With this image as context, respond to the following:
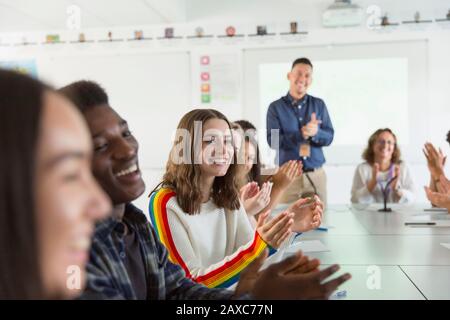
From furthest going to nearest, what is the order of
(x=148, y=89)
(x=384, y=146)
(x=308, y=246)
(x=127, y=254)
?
1. (x=148, y=89)
2. (x=384, y=146)
3. (x=308, y=246)
4. (x=127, y=254)

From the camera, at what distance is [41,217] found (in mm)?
233

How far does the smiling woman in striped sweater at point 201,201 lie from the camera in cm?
98

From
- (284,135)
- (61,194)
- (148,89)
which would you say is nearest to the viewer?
(61,194)

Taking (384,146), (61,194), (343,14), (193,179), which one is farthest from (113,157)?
(343,14)

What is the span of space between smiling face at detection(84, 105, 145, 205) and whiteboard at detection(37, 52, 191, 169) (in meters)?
2.97

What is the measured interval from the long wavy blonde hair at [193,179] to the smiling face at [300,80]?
2.41 feet

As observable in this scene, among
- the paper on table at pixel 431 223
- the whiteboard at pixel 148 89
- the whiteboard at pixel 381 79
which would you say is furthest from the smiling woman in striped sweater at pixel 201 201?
the whiteboard at pixel 148 89

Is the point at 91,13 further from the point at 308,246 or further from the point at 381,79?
the point at 308,246

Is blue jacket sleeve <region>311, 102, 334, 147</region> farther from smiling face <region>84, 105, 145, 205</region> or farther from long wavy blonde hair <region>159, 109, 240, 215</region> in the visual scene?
smiling face <region>84, 105, 145, 205</region>

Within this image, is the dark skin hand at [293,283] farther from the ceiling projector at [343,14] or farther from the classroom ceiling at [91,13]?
the ceiling projector at [343,14]

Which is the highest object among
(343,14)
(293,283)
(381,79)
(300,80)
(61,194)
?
(343,14)

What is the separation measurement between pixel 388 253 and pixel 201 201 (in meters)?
0.49

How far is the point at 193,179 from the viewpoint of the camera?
107cm

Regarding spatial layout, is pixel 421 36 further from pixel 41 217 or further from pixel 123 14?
pixel 41 217
